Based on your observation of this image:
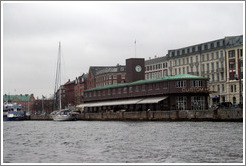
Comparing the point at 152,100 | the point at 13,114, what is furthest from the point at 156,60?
the point at 152,100

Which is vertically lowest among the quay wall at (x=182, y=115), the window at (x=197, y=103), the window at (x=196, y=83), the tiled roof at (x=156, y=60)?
the quay wall at (x=182, y=115)

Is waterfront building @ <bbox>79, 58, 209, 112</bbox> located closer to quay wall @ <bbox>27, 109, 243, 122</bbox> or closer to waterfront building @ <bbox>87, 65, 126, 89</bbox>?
quay wall @ <bbox>27, 109, 243, 122</bbox>

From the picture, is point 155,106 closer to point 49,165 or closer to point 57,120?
point 57,120

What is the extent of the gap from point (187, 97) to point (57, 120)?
33.4m

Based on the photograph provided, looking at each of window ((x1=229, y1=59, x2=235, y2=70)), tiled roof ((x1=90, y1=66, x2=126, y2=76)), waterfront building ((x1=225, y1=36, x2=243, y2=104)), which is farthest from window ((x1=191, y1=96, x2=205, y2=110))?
tiled roof ((x1=90, y1=66, x2=126, y2=76))

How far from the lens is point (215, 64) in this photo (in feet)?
405

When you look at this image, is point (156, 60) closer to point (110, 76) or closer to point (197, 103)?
point (110, 76)

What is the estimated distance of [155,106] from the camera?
97062 millimetres

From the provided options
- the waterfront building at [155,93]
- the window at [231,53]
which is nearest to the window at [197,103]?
the waterfront building at [155,93]

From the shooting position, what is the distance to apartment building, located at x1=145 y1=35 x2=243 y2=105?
371 ft

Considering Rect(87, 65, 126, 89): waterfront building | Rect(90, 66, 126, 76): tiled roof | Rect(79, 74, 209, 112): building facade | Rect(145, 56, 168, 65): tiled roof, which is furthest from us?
Rect(90, 66, 126, 76): tiled roof

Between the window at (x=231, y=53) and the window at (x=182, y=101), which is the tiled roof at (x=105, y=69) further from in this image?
the window at (x=182, y=101)

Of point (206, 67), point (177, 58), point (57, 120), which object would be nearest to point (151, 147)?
point (57, 120)

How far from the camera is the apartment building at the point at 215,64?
371 ft
